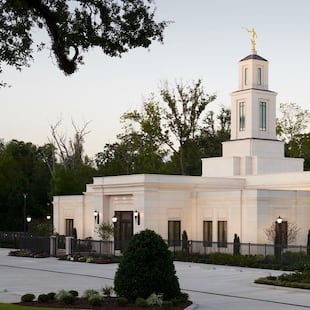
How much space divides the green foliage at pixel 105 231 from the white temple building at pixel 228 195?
2.80 feet

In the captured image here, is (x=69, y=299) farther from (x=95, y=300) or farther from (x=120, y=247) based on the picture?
(x=120, y=247)

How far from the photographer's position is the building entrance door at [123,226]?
50.3 meters

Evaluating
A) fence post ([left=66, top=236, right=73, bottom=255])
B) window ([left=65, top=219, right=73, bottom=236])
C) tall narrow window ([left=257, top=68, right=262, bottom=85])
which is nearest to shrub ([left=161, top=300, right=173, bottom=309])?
fence post ([left=66, top=236, right=73, bottom=255])

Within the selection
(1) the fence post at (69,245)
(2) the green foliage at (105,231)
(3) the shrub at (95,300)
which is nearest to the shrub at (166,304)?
(3) the shrub at (95,300)

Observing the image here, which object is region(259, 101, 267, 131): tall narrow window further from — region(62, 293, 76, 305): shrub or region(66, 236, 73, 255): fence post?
A: region(62, 293, 76, 305): shrub

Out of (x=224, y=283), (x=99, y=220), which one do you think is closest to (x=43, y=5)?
(x=224, y=283)

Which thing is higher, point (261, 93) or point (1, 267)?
point (261, 93)

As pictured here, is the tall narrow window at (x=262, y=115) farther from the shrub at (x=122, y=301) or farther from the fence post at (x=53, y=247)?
the shrub at (x=122, y=301)

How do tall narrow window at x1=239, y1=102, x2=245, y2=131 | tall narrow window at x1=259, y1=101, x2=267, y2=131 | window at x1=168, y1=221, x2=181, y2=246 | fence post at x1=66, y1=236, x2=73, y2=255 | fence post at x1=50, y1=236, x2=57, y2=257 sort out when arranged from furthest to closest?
1. tall narrow window at x1=239, y1=102, x2=245, y2=131
2. tall narrow window at x1=259, y1=101, x2=267, y2=131
3. fence post at x1=50, y1=236, x2=57, y2=257
4. window at x1=168, y1=221, x2=181, y2=246
5. fence post at x1=66, y1=236, x2=73, y2=255

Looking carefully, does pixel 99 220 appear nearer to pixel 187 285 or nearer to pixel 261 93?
pixel 261 93

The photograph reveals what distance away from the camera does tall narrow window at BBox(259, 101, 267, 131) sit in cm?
5591

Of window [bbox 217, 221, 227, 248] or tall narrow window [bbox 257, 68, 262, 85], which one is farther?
tall narrow window [bbox 257, 68, 262, 85]

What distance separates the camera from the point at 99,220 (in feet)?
170

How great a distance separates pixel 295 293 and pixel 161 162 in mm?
60188
